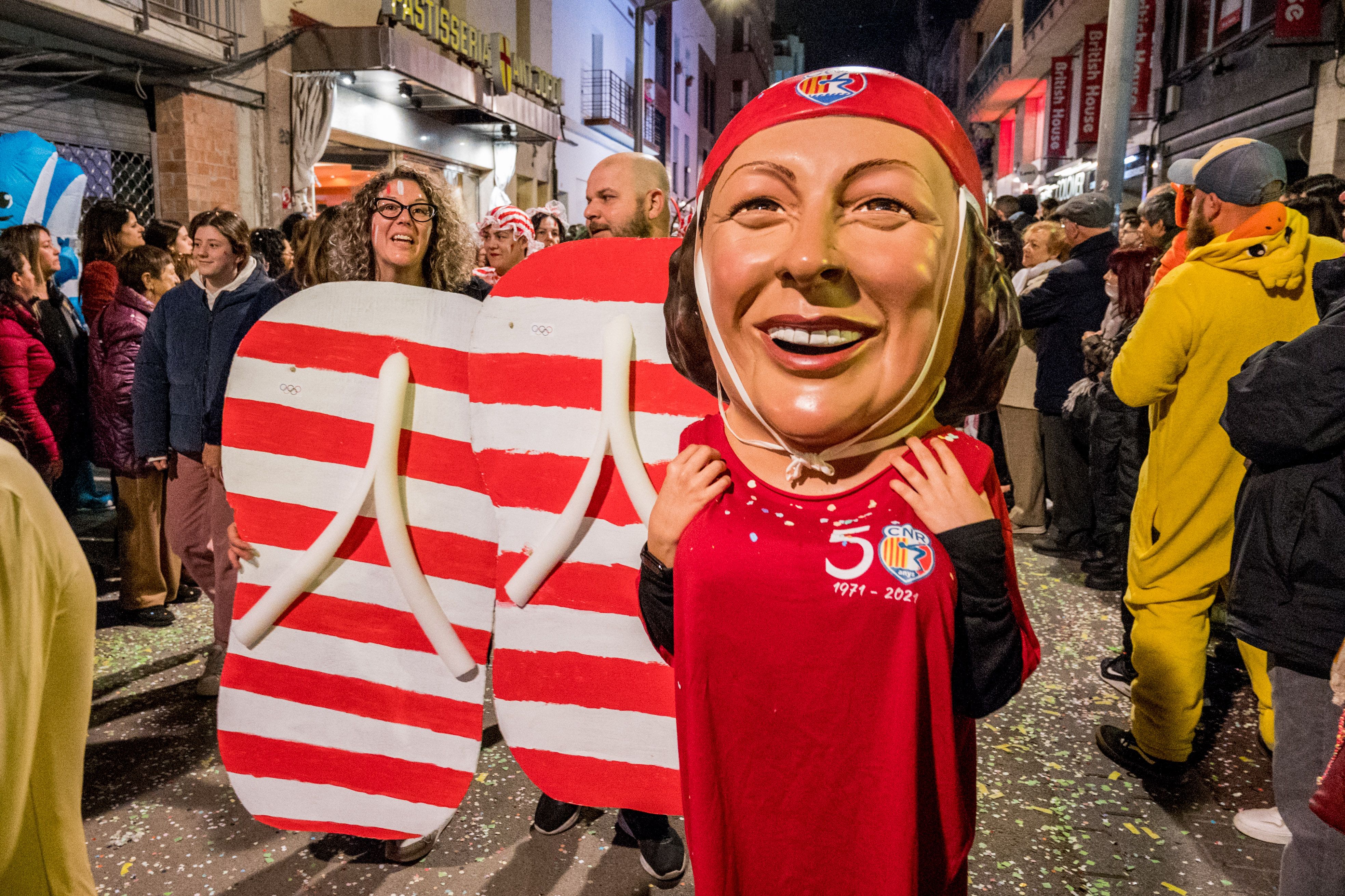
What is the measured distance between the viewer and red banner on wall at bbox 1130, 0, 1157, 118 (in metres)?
12.6

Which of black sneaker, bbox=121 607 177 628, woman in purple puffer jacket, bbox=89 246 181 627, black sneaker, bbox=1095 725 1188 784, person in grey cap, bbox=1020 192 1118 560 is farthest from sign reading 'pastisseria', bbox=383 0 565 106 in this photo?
black sneaker, bbox=1095 725 1188 784

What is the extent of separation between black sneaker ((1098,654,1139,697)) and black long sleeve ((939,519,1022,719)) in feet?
8.40

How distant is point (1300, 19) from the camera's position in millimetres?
8406

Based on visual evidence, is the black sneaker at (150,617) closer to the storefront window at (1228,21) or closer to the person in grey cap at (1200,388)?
the person in grey cap at (1200,388)

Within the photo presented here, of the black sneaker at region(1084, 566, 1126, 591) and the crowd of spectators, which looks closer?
the crowd of spectators

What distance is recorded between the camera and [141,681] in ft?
12.0

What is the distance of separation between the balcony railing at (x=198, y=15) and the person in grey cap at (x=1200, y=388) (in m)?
8.99

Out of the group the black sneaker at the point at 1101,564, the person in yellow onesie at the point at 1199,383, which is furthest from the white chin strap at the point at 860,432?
the black sneaker at the point at 1101,564

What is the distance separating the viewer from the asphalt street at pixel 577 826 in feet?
7.91

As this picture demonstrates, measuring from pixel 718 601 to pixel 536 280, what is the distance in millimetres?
926

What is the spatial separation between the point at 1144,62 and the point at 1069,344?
1024cm

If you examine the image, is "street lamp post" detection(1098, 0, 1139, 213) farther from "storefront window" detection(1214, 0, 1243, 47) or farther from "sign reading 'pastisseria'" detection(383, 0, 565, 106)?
"sign reading 'pastisseria'" detection(383, 0, 565, 106)

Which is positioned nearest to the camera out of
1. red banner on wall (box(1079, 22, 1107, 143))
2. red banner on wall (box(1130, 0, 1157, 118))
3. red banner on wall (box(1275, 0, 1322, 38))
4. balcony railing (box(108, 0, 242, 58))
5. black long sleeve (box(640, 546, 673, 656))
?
black long sleeve (box(640, 546, 673, 656))

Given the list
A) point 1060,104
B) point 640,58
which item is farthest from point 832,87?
point 1060,104
